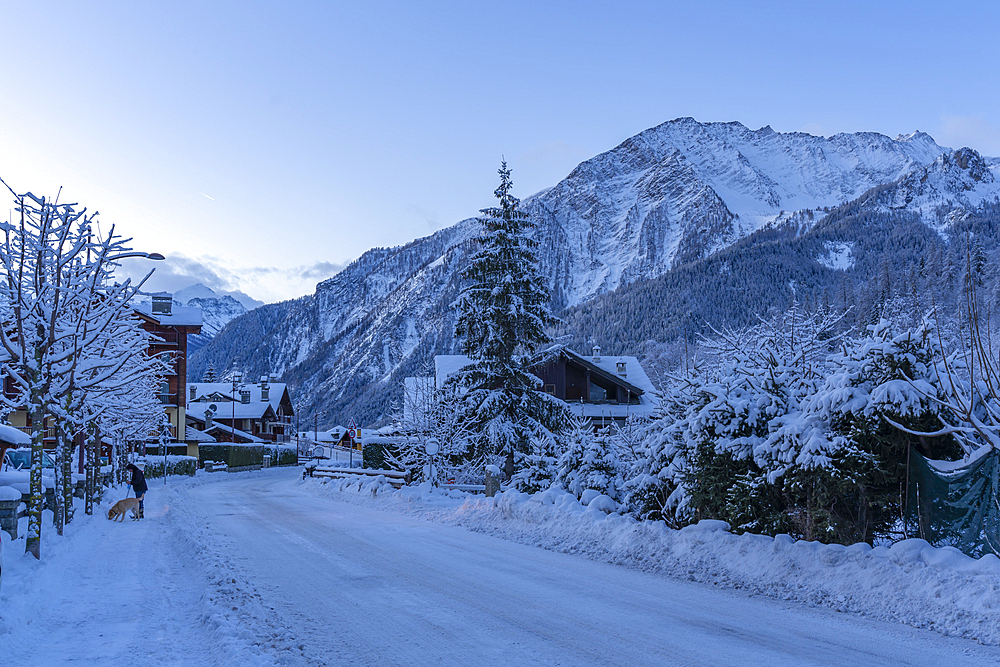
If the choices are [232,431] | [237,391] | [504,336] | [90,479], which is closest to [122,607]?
[90,479]

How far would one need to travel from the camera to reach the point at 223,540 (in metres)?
15.9

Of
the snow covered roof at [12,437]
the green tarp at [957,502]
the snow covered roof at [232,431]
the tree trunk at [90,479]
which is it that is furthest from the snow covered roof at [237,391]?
the green tarp at [957,502]

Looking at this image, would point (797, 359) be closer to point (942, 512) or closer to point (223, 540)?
point (942, 512)

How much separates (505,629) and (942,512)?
6.50 meters

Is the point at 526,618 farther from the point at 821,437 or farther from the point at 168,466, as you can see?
the point at 168,466

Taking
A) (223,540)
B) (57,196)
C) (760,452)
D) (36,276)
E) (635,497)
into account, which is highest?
(57,196)

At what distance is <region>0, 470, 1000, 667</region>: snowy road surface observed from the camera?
7117mm

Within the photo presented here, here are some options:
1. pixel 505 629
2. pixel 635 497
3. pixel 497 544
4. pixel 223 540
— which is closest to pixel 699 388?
pixel 635 497

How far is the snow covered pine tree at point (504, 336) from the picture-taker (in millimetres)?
26141

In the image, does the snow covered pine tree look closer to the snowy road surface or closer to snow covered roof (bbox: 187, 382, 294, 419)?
the snowy road surface

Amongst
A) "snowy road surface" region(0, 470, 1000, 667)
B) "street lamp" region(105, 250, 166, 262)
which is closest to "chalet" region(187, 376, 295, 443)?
"street lamp" region(105, 250, 166, 262)

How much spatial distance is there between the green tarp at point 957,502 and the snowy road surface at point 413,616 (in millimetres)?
2405

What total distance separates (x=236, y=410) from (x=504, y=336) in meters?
77.0

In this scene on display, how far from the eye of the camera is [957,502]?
10.0 meters
